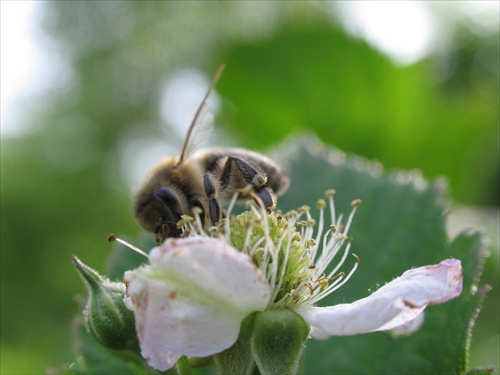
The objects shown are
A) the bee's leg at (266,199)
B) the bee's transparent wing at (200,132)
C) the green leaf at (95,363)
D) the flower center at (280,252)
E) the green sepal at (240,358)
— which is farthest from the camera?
the bee's transparent wing at (200,132)

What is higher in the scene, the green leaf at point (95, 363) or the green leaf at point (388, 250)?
the green leaf at point (388, 250)

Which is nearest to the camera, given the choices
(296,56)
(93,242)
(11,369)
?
(11,369)

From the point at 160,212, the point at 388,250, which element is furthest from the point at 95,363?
the point at 388,250

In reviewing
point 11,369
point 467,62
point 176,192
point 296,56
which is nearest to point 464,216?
point 296,56

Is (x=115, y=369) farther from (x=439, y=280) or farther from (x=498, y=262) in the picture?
(x=498, y=262)

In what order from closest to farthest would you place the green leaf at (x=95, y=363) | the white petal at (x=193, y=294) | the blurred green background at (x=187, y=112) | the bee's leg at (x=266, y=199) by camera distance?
1. the white petal at (x=193, y=294)
2. the bee's leg at (x=266, y=199)
3. the green leaf at (x=95, y=363)
4. the blurred green background at (x=187, y=112)

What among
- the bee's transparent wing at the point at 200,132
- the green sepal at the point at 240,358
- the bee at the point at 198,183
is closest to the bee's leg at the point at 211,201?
the bee at the point at 198,183

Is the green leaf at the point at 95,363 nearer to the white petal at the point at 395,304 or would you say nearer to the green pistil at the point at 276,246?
the green pistil at the point at 276,246

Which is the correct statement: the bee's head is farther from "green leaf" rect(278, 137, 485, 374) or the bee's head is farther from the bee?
"green leaf" rect(278, 137, 485, 374)
